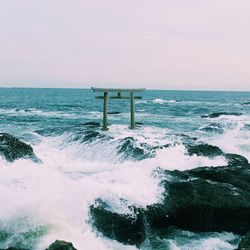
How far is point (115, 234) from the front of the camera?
9.06 meters

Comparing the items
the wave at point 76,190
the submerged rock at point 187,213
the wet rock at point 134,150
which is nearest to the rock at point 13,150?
the wave at point 76,190

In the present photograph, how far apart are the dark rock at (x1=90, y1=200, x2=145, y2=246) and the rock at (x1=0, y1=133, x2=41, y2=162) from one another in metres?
4.89

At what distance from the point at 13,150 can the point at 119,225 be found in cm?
587

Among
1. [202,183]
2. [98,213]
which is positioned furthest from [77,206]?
[202,183]

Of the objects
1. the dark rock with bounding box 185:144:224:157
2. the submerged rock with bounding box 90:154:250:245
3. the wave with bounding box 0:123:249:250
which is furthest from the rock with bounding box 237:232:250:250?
the dark rock with bounding box 185:144:224:157

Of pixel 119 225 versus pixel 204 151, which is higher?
pixel 204 151

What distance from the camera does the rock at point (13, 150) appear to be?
524 inches

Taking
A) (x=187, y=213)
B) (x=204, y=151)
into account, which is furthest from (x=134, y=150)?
(x=187, y=213)

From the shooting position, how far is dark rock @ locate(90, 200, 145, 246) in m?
9.05

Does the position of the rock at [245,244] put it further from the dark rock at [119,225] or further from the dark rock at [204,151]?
the dark rock at [204,151]

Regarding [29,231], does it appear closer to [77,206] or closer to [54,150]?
[77,206]

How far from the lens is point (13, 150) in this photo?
13.6 m

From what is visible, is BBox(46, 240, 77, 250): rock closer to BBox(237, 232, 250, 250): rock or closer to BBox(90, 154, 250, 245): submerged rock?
BBox(90, 154, 250, 245): submerged rock

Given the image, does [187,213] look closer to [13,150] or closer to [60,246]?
[60,246]
